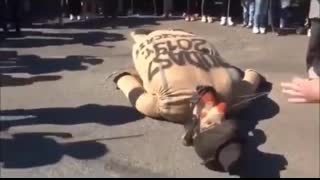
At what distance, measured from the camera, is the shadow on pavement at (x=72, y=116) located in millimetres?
6934

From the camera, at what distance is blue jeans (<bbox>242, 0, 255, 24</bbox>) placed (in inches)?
514

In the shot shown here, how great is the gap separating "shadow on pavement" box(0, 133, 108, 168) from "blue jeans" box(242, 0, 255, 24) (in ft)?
23.3

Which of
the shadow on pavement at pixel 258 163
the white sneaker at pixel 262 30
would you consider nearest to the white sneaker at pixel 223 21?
the white sneaker at pixel 262 30

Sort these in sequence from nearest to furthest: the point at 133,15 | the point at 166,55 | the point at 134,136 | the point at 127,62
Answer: the point at 134,136 → the point at 166,55 → the point at 127,62 → the point at 133,15

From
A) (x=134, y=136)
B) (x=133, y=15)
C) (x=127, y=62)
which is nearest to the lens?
(x=134, y=136)

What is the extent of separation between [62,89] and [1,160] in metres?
2.30

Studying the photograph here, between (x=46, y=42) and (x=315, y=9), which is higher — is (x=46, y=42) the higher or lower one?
the lower one

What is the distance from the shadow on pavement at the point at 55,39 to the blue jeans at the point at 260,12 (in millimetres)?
2299

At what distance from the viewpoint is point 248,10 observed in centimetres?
1337

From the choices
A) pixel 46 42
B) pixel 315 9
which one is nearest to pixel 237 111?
pixel 315 9

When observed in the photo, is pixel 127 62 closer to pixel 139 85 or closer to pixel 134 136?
pixel 139 85

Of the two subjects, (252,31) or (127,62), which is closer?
(127,62)

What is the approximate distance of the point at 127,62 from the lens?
965 centimetres

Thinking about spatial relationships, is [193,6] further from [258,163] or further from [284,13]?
[258,163]
